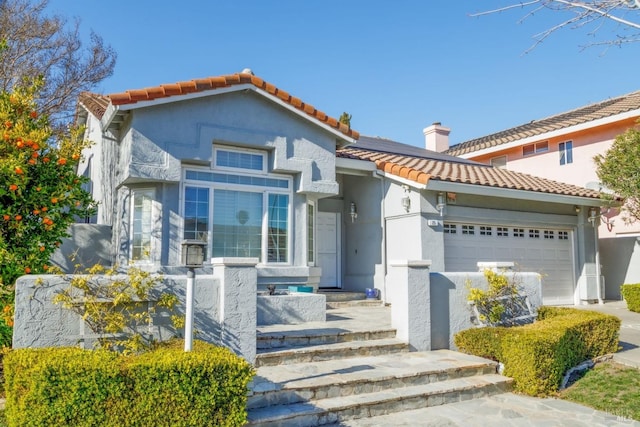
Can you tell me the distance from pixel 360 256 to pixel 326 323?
5.08 metres

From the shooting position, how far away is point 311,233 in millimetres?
12992

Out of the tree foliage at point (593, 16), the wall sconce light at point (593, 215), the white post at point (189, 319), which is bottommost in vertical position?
the white post at point (189, 319)

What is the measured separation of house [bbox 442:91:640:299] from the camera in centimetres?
1823

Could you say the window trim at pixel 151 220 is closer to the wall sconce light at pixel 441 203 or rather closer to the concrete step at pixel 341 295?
the concrete step at pixel 341 295

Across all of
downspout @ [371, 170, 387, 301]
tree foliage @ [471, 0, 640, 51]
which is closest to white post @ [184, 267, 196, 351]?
tree foliage @ [471, 0, 640, 51]

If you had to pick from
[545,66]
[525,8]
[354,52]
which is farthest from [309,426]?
[354,52]

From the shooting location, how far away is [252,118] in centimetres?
1198

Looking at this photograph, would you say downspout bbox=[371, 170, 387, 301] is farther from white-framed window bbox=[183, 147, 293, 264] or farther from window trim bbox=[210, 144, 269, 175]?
window trim bbox=[210, 144, 269, 175]

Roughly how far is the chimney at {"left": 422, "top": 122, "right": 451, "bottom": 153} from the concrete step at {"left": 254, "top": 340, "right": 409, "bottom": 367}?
61.1 ft

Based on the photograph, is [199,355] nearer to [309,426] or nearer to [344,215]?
Result: [309,426]

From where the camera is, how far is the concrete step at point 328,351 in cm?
782

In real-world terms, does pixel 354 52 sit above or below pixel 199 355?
above

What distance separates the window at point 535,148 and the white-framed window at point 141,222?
707 inches

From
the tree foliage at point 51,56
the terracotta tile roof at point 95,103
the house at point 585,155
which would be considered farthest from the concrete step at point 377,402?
the tree foliage at point 51,56
